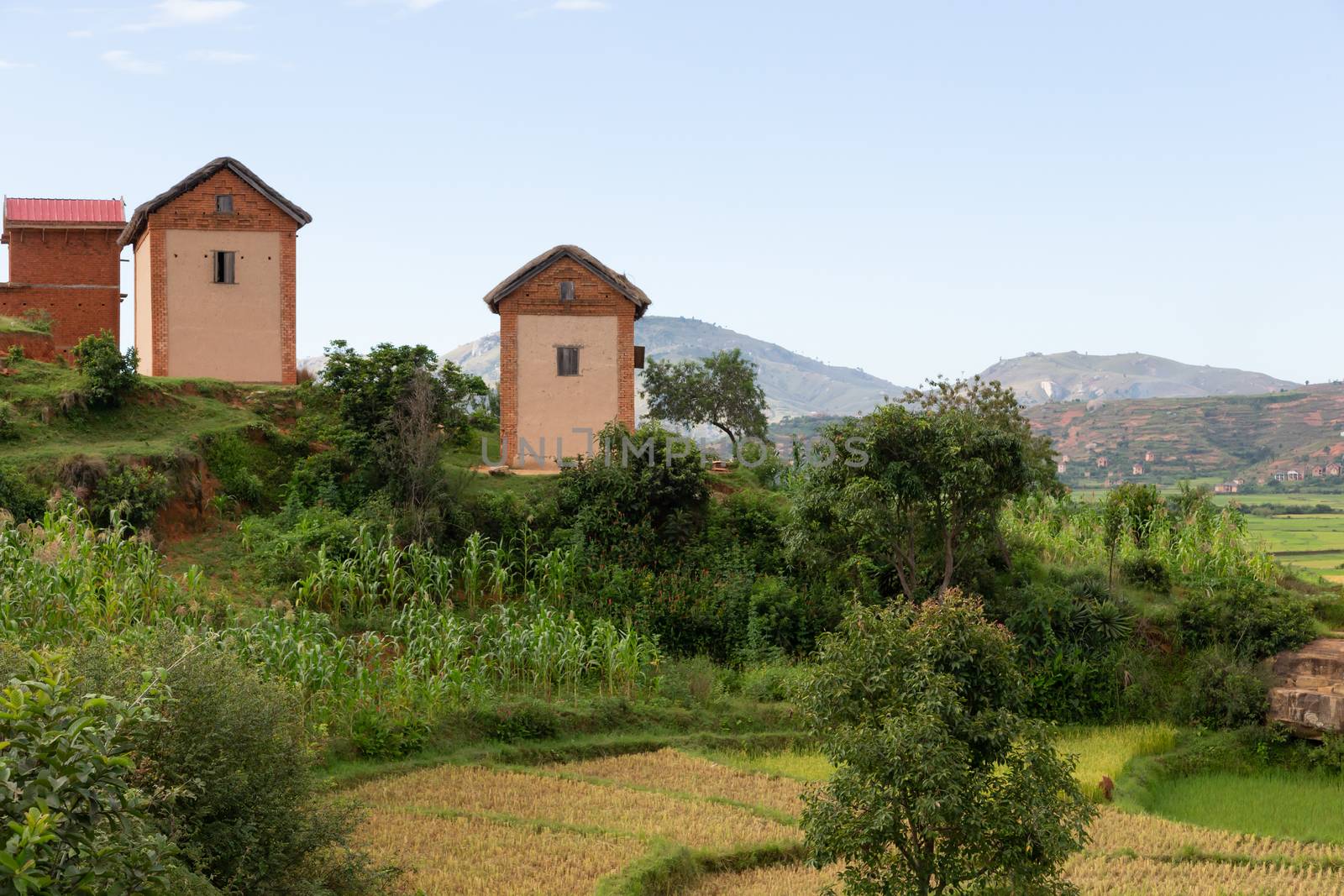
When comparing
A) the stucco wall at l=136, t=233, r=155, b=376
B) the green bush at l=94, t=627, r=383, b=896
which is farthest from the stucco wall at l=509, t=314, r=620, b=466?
the green bush at l=94, t=627, r=383, b=896

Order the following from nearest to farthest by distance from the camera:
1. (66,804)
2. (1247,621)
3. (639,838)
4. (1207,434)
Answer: (66,804), (639,838), (1247,621), (1207,434)

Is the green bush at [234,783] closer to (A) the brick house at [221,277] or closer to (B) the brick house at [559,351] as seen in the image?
(B) the brick house at [559,351]

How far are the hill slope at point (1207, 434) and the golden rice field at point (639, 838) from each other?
190 feet

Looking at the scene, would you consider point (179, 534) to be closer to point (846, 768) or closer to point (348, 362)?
point (348, 362)

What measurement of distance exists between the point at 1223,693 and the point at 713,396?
29433 millimetres

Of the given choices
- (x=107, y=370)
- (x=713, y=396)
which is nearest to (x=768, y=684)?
(x=107, y=370)

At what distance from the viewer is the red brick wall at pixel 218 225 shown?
3077cm

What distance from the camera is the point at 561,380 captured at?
29719 mm

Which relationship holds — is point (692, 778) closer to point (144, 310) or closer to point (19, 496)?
point (19, 496)

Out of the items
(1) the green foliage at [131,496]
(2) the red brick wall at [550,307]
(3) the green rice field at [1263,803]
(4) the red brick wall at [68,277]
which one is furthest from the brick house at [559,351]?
(4) the red brick wall at [68,277]

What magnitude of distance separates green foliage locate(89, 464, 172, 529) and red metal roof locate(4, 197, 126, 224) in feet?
70.1

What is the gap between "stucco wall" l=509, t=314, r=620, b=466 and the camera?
97.2ft

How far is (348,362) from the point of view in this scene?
26266 millimetres

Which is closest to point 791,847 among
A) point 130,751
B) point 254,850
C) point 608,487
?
point 254,850
